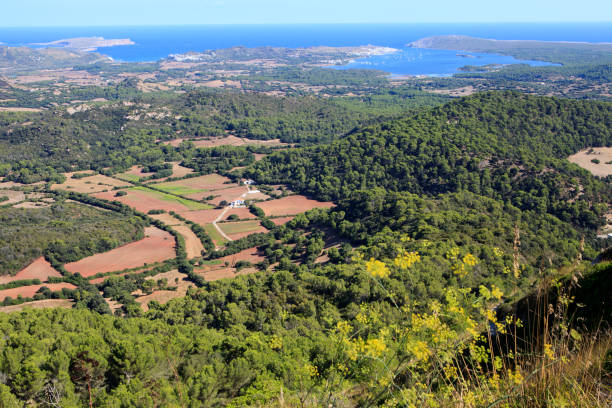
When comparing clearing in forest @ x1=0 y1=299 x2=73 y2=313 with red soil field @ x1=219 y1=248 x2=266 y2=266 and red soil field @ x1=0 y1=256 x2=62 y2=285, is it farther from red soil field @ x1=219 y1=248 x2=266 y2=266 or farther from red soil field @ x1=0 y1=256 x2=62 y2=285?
red soil field @ x1=219 y1=248 x2=266 y2=266

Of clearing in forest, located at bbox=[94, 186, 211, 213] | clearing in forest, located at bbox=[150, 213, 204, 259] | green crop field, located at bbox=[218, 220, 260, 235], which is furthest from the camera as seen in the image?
clearing in forest, located at bbox=[94, 186, 211, 213]

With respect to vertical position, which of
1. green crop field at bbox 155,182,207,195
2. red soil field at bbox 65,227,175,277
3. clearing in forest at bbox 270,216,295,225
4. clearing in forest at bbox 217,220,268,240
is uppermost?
green crop field at bbox 155,182,207,195

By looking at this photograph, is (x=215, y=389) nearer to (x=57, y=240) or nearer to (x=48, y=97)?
(x=57, y=240)

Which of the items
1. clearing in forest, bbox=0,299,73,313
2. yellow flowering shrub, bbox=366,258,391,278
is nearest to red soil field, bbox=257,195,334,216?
clearing in forest, bbox=0,299,73,313

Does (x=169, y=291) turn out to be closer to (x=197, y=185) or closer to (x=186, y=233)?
(x=186, y=233)

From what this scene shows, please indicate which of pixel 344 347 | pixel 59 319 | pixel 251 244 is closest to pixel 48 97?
pixel 251 244

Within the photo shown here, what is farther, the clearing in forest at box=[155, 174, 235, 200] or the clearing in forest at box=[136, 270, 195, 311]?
the clearing in forest at box=[155, 174, 235, 200]

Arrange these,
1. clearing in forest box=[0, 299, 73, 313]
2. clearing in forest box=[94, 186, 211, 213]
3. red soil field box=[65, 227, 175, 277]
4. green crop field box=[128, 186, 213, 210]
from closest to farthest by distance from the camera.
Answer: clearing in forest box=[0, 299, 73, 313], red soil field box=[65, 227, 175, 277], clearing in forest box=[94, 186, 211, 213], green crop field box=[128, 186, 213, 210]

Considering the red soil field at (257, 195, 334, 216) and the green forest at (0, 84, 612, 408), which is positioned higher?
the green forest at (0, 84, 612, 408)
